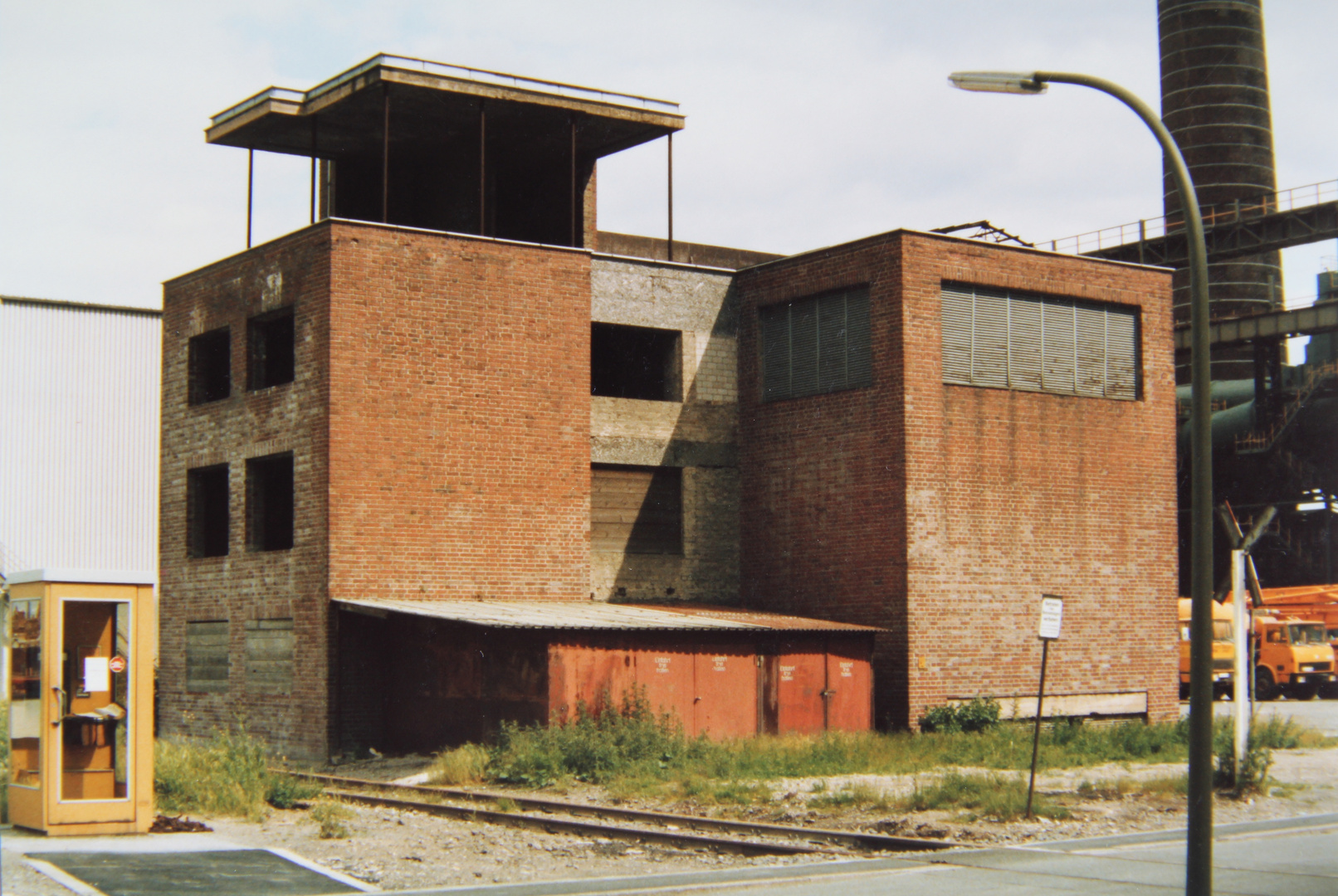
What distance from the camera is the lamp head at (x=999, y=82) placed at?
410 inches

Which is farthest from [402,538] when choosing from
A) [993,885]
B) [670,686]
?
[993,885]

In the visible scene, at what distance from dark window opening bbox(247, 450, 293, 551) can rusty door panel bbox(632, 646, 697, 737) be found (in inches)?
307

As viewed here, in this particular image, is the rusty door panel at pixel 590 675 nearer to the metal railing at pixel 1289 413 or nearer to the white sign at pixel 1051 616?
the white sign at pixel 1051 616

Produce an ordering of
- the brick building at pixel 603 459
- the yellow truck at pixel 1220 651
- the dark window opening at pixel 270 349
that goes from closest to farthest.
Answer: the brick building at pixel 603 459
the dark window opening at pixel 270 349
the yellow truck at pixel 1220 651

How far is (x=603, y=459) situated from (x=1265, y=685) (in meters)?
23.6

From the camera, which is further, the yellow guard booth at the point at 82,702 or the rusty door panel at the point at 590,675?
the rusty door panel at the point at 590,675

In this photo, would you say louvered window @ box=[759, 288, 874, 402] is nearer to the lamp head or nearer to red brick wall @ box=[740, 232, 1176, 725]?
red brick wall @ box=[740, 232, 1176, 725]

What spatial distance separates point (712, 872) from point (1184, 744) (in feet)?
46.2

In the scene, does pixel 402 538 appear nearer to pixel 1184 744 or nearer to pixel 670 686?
pixel 670 686

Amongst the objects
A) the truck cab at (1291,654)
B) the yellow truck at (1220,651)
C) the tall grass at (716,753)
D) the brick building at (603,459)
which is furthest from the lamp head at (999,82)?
the truck cab at (1291,654)

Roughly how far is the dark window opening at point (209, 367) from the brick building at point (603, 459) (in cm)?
5

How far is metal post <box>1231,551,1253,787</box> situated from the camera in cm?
1678

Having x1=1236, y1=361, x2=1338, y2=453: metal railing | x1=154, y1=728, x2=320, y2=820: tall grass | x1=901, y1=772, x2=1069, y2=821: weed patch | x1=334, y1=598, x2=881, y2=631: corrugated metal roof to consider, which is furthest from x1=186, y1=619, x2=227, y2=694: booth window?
x1=1236, y1=361, x2=1338, y2=453: metal railing

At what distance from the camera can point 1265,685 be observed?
40.7m
